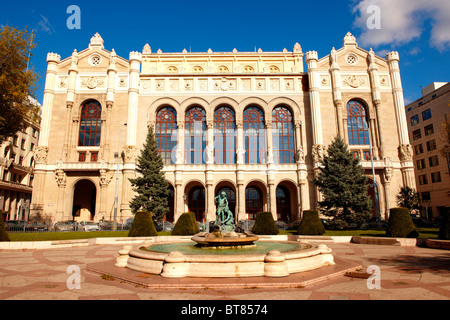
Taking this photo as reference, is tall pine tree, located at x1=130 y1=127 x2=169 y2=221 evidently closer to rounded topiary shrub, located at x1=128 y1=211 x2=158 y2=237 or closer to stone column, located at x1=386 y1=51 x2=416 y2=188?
rounded topiary shrub, located at x1=128 y1=211 x2=158 y2=237

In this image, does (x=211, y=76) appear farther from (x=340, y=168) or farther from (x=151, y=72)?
(x=340, y=168)

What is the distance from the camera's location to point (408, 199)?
109 ft

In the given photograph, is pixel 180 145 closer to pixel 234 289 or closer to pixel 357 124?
pixel 357 124

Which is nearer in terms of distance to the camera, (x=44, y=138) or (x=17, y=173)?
(x=44, y=138)

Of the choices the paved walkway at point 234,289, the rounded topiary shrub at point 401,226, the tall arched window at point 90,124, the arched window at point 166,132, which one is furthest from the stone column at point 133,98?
the rounded topiary shrub at point 401,226

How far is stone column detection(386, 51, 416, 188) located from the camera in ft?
117

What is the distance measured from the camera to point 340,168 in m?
27.7

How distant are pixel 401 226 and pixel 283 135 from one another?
23140 millimetres

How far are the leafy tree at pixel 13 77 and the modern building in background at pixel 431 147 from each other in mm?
53590

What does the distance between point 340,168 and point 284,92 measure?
1565 cm

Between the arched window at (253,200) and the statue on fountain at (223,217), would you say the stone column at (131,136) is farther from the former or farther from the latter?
the statue on fountain at (223,217)

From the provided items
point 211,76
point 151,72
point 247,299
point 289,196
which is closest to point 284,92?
point 211,76

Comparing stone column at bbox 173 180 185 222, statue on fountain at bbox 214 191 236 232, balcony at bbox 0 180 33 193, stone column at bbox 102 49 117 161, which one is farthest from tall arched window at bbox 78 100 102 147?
statue on fountain at bbox 214 191 236 232

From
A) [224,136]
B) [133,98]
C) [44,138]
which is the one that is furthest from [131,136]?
[224,136]
